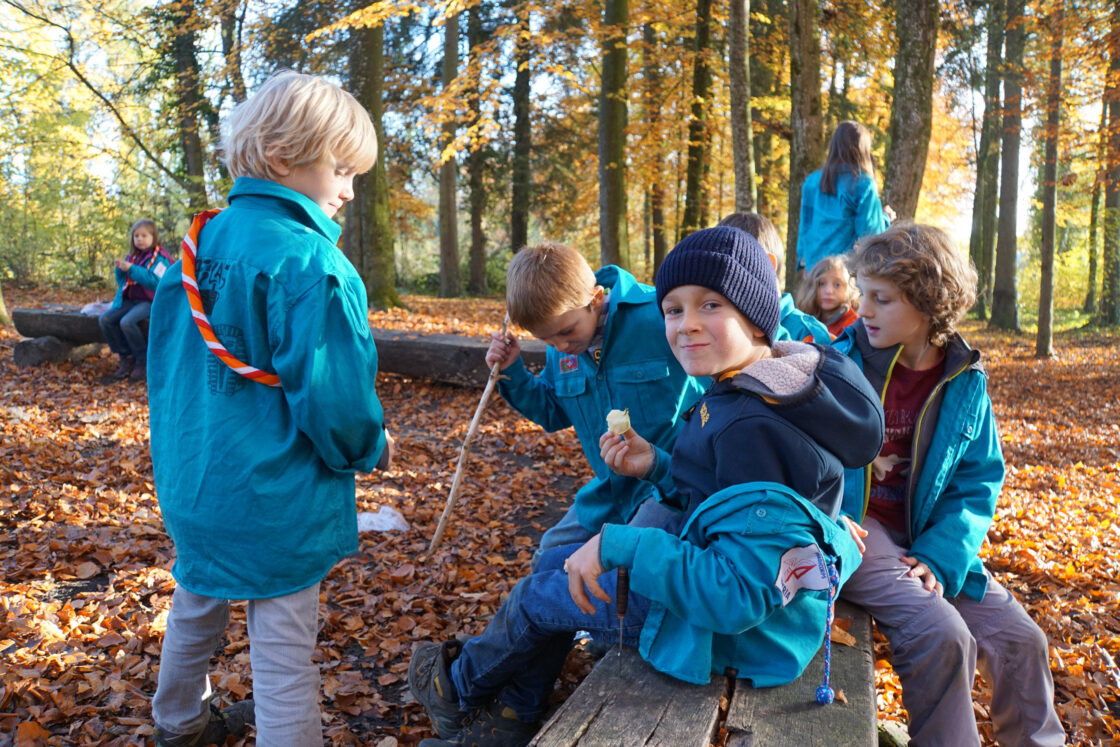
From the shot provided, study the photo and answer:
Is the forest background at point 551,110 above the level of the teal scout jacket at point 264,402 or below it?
above

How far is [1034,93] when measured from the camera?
15.5m

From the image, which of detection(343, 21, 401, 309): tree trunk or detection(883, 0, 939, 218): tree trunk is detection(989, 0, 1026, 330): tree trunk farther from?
detection(343, 21, 401, 309): tree trunk

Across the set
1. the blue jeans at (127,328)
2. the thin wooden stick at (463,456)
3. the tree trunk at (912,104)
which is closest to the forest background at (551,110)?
the tree trunk at (912,104)

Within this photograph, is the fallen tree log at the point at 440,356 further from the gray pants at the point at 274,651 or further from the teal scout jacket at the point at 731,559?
the teal scout jacket at the point at 731,559

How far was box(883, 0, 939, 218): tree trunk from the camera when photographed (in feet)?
25.2

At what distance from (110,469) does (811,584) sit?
5.91 metres

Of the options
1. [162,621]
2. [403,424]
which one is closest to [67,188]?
[403,424]

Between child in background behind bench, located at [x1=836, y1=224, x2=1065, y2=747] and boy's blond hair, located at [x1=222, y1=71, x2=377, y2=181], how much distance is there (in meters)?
1.91

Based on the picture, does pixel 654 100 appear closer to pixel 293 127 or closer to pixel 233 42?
pixel 233 42

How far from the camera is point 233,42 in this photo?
711 inches

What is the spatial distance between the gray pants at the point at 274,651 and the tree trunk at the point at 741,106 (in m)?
9.02

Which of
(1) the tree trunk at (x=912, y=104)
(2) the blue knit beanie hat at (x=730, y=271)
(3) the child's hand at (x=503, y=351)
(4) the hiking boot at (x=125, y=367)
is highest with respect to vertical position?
(1) the tree trunk at (x=912, y=104)

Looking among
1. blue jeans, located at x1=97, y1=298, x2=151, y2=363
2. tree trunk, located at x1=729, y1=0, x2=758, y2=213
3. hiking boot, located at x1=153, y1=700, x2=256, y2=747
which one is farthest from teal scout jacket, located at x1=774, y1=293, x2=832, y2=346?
blue jeans, located at x1=97, y1=298, x2=151, y2=363

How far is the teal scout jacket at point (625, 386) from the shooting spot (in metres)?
3.06
